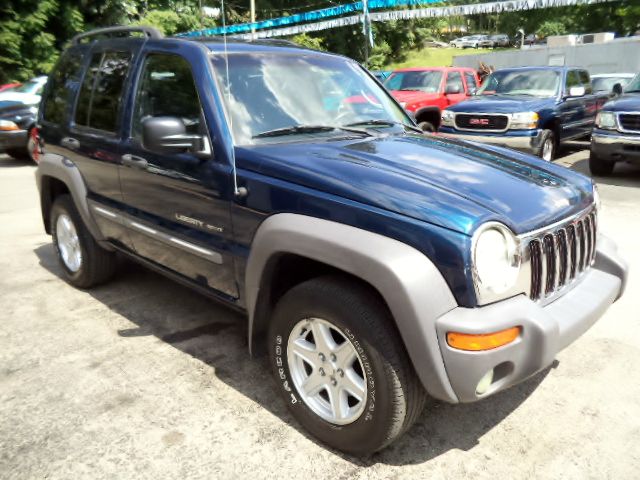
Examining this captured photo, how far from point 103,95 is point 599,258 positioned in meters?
3.28

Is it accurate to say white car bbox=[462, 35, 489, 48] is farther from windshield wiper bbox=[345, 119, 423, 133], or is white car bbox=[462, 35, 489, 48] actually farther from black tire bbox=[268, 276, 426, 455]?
black tire bbox=[268, 276, 426, 455]

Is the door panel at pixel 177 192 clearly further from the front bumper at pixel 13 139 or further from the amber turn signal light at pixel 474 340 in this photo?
the front bumper at pixel 13 139

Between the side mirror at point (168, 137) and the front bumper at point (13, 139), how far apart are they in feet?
31.5

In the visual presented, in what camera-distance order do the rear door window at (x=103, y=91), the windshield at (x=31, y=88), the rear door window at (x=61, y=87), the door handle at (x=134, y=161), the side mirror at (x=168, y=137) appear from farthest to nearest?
1. the windshield at (x=31, y=88)
2. the rear door window at (x=61, y=87)
3. the rear door window at (x=103, y=91)
4. the door handle at (x=134, y=161)
5. the side mirror at (x=168, y=137)

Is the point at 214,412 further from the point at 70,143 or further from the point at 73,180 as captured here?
the point at 70,143

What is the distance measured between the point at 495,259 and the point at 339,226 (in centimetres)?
63

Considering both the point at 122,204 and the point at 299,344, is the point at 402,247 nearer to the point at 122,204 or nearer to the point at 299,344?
the point at 299,344

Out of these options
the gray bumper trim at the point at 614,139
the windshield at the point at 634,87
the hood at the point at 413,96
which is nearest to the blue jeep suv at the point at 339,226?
the gray bumper trim at the point at 614,139

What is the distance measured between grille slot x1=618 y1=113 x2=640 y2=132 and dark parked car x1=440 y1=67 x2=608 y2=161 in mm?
1162

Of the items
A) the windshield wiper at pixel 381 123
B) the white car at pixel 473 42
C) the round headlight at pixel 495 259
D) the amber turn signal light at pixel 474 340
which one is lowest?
the amber turn signal light at pixel 474 340

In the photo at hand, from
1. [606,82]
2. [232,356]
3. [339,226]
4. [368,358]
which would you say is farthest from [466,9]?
[368,358]

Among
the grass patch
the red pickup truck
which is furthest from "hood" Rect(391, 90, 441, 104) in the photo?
the grass patch

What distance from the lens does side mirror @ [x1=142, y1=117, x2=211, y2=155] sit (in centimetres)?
273

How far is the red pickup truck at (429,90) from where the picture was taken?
35.5 ft
